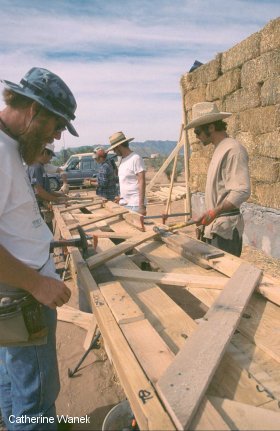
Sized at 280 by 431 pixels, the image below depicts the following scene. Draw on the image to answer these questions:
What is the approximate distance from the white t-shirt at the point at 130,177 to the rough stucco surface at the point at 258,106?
2.25 meters

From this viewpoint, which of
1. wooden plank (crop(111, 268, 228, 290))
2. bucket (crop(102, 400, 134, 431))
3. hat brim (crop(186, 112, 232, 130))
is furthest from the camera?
hat brim (crop(186, 112, 232, 130))

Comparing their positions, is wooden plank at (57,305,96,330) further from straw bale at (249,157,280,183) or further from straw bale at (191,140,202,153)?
straw bale at (191,140,202,153)

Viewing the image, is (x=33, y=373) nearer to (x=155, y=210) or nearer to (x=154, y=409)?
(x=154, y=409)

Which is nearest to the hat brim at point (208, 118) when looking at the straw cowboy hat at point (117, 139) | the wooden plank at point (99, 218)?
the wooden plank at point (99, 218)

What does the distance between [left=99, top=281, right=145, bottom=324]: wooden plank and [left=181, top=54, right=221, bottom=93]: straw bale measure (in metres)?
6.18

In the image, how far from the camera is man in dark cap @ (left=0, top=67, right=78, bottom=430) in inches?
58.6

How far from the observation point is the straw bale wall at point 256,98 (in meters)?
5.26

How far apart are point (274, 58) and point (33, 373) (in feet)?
18.2

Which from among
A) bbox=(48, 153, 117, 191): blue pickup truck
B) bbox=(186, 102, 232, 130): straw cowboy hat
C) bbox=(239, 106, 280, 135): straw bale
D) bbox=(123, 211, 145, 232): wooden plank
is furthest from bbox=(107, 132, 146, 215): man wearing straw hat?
bbox=(48, 153, 117, 191): blue pickup truck

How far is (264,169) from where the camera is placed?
5.54 metres

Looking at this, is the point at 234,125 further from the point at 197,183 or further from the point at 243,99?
the point at 197,183

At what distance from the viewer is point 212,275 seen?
212 cm

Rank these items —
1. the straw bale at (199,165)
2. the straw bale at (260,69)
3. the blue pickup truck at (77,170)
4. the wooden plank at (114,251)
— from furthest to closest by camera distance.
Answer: the blue pickup truck at (77,170)
the straw bale at (199,165)
the straw bale at (260,69)
the wooden plank at (114,251)

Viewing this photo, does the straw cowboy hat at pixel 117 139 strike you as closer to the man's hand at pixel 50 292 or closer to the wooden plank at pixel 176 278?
the wooden plank at pixel 176 278
